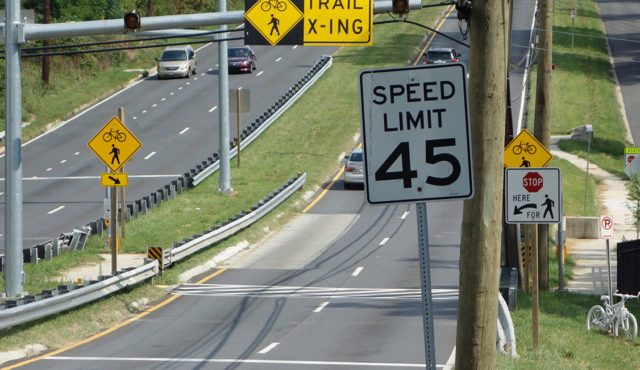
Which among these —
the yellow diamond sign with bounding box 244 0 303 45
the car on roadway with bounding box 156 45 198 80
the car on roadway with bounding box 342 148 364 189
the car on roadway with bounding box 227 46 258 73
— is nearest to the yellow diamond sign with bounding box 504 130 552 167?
the yellow diamond sign with bounding box 244 0 303 45

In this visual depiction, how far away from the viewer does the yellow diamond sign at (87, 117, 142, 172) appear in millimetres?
22688

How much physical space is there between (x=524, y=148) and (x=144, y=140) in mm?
30946

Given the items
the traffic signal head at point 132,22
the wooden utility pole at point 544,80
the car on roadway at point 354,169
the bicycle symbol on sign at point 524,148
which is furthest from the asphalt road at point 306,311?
the car on roadway at point 354,169

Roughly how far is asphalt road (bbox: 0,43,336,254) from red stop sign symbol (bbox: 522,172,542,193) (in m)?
12.3

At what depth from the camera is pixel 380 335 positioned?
18.7 meters

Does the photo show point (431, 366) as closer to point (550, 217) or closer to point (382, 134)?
point (382, 134)

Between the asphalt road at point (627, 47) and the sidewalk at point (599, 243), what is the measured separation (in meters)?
5.44

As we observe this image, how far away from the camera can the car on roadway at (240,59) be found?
63.9 meters

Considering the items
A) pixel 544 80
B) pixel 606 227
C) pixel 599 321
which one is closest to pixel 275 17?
pixel 544 80

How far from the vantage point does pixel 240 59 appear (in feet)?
210

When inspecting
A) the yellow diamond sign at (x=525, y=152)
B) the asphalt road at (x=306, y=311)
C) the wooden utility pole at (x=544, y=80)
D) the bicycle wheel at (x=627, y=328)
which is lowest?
the bicycle wheel at (x=627, y=328)

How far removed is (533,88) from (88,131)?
85.0 feet

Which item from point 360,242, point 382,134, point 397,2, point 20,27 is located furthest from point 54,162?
point 382,134

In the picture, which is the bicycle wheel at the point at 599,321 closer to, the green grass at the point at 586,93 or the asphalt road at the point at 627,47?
the green grass at the point at 586,93
